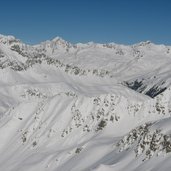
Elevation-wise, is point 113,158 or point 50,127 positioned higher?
point 50,127

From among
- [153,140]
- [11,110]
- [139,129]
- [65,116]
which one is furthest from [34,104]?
[153,140]

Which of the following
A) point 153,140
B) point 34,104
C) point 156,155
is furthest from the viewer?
point 34,104

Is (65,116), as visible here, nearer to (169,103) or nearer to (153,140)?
(169,103)

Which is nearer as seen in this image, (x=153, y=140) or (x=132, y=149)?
(x=153, y=140)

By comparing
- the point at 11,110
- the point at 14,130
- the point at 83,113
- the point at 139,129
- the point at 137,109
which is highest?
the point at 11,110

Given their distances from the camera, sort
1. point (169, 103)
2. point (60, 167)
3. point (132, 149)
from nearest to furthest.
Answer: point (132, 149) < point (60, 167) < point (169, 103)

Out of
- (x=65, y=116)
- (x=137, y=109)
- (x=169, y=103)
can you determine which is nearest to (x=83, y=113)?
(x=65, y=116)

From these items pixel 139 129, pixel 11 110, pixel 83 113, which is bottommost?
pixel 139 129

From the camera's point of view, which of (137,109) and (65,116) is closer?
(137,109)

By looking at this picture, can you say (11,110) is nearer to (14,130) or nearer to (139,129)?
(14,130)
